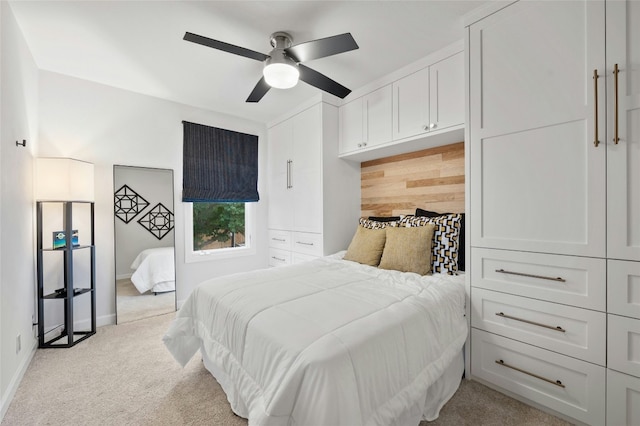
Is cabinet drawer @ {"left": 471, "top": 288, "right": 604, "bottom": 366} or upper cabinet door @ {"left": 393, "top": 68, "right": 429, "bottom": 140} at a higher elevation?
upper cabinet door @ {"left": 393, "top": 68, "right": 429, "bottom": 140}

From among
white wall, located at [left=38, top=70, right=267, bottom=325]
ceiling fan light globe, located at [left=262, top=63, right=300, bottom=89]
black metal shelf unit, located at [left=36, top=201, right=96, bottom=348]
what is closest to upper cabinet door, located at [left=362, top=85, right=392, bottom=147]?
ceiling fan light globe, located at [left=262, top=63, right=300, bottom=89]

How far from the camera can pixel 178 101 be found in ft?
Answer: 10.8

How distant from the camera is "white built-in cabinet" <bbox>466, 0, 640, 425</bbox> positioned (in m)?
1.37

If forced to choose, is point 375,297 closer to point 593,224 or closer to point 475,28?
point 593,224

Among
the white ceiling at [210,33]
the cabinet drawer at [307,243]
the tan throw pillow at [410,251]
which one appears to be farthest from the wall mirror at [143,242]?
the tan throw pillow at [410,251]

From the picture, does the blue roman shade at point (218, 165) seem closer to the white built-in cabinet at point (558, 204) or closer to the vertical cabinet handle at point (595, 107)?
the white built-in cabinet at point (558, 204)

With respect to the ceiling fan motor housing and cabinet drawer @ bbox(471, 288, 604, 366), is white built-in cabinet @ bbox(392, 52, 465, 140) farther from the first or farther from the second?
cabinet drawer @ bbox(471, 288, 604, 366)

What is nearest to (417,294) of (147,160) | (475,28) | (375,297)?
(375,297)

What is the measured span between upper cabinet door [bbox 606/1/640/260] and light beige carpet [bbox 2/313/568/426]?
1108 mm

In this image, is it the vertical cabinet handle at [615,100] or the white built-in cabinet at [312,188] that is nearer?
the vertical cabinet handle at [615,100]

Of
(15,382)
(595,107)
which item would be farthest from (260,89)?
(15,382)

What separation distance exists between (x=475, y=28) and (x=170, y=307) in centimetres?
396

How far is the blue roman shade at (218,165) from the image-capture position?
3379 millimetres

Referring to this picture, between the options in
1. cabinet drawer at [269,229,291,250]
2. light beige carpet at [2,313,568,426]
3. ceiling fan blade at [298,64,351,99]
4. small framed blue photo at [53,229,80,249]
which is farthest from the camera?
cabinet drawer at [269,229,291,250]
